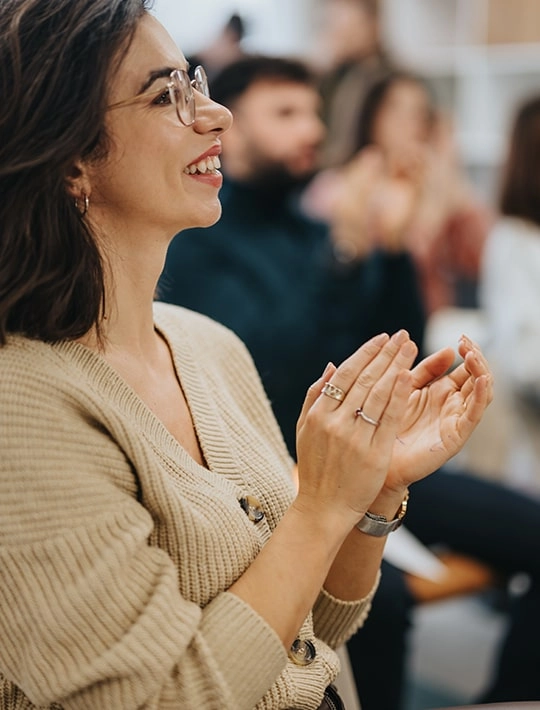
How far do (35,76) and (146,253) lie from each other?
0.20m

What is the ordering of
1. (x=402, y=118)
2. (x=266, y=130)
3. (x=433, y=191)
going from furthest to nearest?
1. (x=433, y=191)
2. (x=402, y=118)
3. (x=266, y=130)

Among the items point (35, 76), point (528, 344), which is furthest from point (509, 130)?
point (35, 76)

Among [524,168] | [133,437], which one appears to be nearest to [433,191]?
[524,168]

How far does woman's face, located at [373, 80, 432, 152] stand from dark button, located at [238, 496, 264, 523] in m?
2.05

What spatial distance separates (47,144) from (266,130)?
54.0 inches

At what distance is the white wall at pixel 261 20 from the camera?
133 inches

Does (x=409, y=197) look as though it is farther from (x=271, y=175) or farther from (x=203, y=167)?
(x=203, y=167)

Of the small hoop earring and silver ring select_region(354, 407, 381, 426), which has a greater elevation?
the small hoop earring

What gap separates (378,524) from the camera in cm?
105

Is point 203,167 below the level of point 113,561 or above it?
above

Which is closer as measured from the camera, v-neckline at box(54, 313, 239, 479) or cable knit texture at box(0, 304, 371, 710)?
cable knit texture at box(0, 304, 371, 710)

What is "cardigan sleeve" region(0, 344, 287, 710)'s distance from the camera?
790 mm

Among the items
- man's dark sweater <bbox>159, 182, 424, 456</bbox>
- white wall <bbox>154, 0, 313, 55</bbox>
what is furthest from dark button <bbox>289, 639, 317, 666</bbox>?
white wall <bbox>154, 0, 313, 55</bbox>

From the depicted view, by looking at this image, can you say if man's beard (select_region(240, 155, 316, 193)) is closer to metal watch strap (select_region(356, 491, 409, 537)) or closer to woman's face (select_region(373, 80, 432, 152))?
woman's face (select_region(373, 80, 432, 152))
